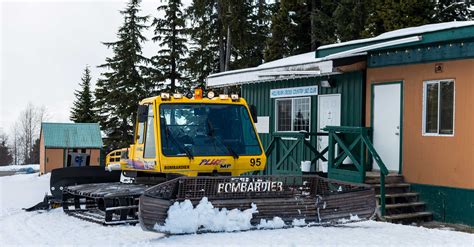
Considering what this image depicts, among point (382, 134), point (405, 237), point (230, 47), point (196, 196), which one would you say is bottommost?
point (405, 237)

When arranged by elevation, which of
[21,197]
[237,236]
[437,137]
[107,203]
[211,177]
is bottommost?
[21,197]

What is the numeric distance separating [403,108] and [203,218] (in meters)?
6.09

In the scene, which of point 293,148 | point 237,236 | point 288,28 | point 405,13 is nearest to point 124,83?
point 288,28

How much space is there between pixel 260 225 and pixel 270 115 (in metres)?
8.30

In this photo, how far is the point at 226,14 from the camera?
28797 mm

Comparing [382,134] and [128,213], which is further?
[382,134]

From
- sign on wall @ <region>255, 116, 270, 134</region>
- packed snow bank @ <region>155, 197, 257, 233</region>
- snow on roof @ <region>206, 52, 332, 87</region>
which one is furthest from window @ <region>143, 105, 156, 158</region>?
sign on wall @ <region>255, 116, 270, 134</region>

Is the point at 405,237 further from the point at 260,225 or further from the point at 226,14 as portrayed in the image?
the point at 226,14

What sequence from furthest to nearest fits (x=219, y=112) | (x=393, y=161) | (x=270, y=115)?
1. (x=270, y=115)
2. (x=393, y=161)
3. (x=219, y=112)

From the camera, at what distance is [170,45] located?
119 ft

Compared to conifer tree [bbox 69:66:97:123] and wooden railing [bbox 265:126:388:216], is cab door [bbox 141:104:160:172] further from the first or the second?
conifer tree [bbox 69:66:97:123]

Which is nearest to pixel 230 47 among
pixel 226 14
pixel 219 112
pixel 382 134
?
pixel 226 14

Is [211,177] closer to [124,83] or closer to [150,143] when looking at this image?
[150,143]

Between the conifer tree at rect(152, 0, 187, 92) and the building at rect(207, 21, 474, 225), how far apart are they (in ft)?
69.8
